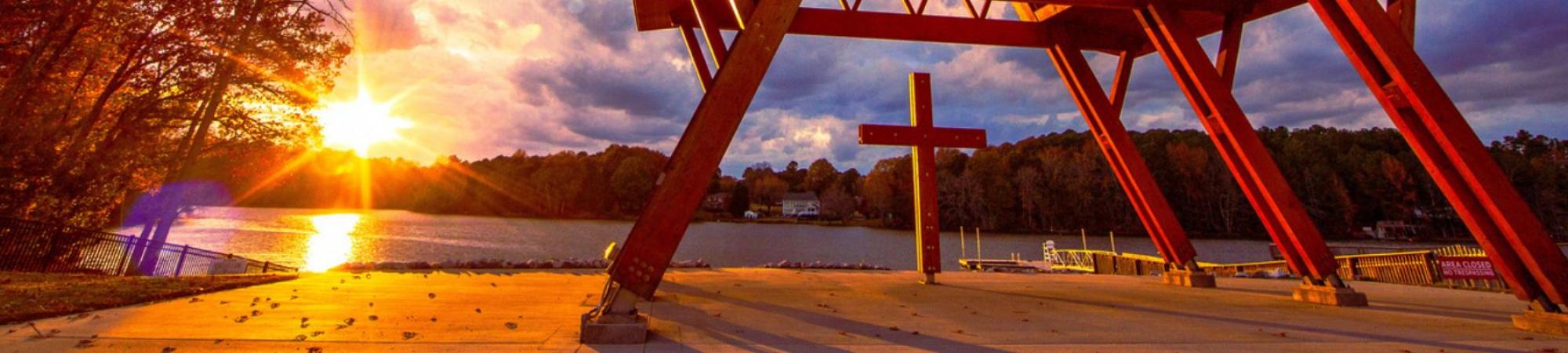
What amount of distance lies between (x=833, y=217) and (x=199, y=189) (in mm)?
81987

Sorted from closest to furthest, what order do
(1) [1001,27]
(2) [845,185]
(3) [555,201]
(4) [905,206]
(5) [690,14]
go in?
(5) [690,14]
(1) [1001,27]
(4) [905,206]
(3) [555,201]
(2) [845,185]

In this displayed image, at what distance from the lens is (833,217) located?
9519cm

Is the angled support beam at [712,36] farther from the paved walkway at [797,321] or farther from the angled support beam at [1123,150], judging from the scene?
the angled support beam at [1123,150]

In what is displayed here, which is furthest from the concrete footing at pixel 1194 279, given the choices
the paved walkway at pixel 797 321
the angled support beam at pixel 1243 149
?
the angled support beam at pixel 1243 149

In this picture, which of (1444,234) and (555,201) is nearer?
(1444,234)

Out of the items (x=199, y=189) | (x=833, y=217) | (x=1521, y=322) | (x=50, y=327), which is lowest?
(x=50, y=327)

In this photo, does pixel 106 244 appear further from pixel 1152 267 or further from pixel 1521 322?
pixel 1152 267

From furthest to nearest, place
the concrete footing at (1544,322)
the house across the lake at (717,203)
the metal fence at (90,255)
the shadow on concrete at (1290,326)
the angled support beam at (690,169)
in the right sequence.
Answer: the house across the lake at (717,203) → the metal fence at (90,255) → the concrete footing at (1544,322) → the shadow on concrete at (1290,326) → the angled support beam at (690,169)

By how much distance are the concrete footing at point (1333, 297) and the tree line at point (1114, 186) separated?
135ft

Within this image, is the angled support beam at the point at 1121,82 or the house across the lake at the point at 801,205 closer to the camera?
the angled support beam at the point at 1121,82

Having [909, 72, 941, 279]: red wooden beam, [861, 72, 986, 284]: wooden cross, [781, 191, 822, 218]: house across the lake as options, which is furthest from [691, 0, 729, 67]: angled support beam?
[781, 191, 822, 218]: house across the lake

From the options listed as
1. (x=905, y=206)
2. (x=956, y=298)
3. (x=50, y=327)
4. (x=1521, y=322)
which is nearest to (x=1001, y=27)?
(x=956, y=298)

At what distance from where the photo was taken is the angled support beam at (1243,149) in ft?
19.9

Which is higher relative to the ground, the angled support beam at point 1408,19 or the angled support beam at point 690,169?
the angled support beam at point 1408,19
